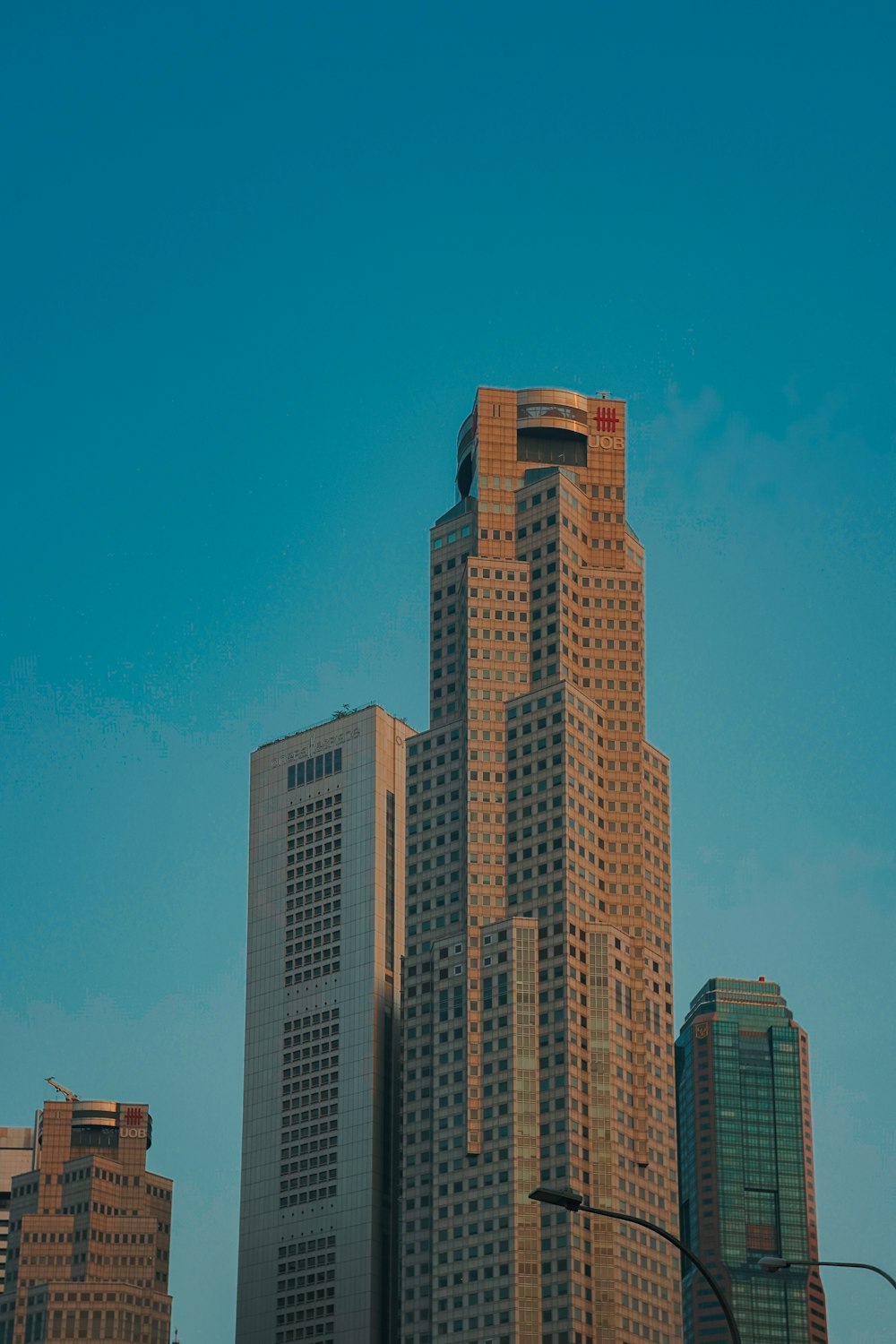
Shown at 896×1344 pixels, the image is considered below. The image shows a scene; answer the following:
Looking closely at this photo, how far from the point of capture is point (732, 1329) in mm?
56406

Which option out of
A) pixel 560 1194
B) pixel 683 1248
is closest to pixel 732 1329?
pixel 683 1248

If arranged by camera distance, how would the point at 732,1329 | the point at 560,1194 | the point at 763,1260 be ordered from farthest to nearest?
1. the point at 763,1260
2. the point at 732,1329
3. the point at 560,1194

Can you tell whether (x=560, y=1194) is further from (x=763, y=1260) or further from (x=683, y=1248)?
(x=763, y=1260)

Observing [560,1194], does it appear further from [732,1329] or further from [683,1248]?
[732,1329]

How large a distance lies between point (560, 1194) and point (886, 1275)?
16428mm

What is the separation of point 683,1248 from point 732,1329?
3633 millimetres

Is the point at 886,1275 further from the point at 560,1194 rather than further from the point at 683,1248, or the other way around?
the point at 560,1194

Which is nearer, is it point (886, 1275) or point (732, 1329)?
point (732, 1329)

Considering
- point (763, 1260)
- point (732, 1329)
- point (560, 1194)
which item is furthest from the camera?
point (763, 1260)

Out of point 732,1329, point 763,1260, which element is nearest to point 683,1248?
point 732,1329

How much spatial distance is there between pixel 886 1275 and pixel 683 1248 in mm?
12141

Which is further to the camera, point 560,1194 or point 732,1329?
point 732,1329

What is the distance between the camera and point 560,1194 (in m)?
52.2

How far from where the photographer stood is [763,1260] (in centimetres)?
6272
